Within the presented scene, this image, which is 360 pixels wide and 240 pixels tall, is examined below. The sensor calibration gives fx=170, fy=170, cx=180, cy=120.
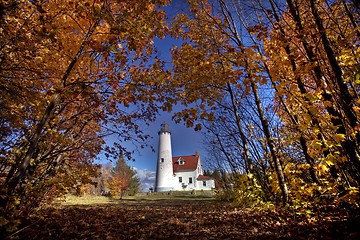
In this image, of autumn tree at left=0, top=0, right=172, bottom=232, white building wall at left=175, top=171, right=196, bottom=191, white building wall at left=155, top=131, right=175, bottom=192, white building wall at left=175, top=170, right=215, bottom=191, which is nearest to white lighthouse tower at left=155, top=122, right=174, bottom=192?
white building wall at left=155, top=131, right=175, bottom=192

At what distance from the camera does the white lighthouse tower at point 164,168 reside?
33.5 metres

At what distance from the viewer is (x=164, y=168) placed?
34.3m

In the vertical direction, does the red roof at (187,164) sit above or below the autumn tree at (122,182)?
above

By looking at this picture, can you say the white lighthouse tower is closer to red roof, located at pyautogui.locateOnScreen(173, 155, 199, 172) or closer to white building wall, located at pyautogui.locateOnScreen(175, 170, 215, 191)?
white building wall, located at pyautogui.locateOnScreen(175, 170, 215, 191)

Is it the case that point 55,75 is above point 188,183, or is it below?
above

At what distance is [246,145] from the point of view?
668cm

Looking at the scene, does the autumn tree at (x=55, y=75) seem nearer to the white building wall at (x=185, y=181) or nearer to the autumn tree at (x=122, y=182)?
the autumn tree at (x=122, y=182)

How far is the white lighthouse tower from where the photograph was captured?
110 feet

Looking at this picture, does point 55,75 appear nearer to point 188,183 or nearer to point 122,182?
point 122,182

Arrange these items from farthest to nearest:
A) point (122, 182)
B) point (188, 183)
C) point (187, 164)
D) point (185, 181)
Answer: point (187, 164) → point (185, 181) → point (188, 183) → point (122, 182)

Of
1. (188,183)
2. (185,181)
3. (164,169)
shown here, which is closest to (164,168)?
(164,169)

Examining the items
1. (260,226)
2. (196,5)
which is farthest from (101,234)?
(196,5)

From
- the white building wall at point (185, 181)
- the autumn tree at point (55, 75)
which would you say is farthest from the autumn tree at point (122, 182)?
the white building wall at point (185, 181)

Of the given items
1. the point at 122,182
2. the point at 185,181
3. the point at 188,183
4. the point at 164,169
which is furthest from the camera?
the point at 185,181
